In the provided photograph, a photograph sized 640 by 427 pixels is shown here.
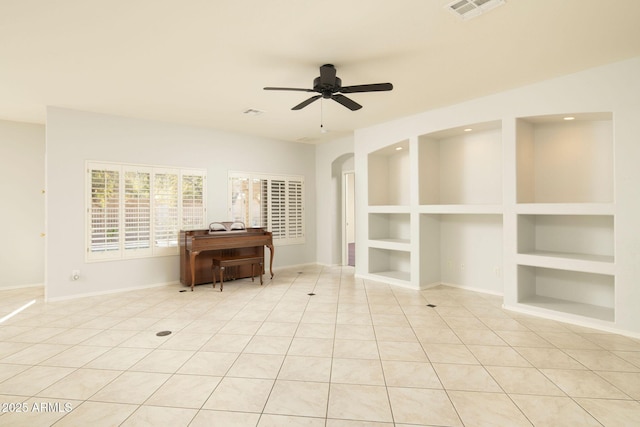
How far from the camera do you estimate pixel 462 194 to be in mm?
5059

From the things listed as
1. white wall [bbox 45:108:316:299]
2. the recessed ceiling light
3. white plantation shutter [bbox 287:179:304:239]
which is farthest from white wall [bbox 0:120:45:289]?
white plantation shutter [bbox 287:179:304:239]

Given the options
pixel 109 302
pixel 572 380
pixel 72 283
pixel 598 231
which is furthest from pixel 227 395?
pixel 598 231

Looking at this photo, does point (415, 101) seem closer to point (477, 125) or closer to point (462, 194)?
point (477, 125)

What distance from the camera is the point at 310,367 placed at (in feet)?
8.46

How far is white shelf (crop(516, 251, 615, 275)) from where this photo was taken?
3301 mm

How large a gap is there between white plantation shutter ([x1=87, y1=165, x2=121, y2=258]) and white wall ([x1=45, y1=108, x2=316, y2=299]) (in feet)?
0.39

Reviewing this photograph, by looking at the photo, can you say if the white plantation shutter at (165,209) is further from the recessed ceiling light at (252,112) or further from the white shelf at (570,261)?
the white shelf at (570,261)

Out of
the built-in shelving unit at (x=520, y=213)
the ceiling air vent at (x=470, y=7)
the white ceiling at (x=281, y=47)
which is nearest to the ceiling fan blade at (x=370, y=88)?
the white ceiling at (x=281, y=47)

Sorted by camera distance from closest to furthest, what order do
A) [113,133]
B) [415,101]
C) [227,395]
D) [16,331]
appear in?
[227,395] < [16,331] < [415,101] < [113,133]

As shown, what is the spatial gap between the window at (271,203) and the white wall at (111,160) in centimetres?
21

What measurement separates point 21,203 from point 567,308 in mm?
8156

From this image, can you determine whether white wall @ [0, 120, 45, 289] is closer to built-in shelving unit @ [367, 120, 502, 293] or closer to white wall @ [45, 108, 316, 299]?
white wall @ [45, 108, 316, 299]

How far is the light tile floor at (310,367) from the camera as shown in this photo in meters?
2.00

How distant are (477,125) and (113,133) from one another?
541 cm
